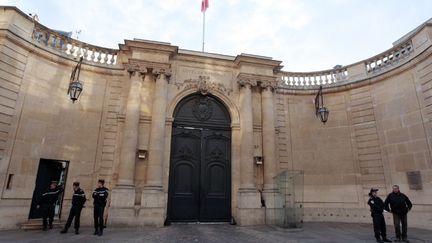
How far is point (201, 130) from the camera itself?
9547 millimetres

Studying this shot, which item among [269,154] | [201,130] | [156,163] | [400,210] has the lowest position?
[400,210]

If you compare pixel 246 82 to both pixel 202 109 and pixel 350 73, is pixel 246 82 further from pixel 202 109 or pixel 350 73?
pixel 350 73

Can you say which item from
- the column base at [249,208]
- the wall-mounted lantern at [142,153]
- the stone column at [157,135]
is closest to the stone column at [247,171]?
the column base at [249,208]

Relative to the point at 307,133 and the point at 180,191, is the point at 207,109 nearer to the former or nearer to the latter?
the point at 180,191

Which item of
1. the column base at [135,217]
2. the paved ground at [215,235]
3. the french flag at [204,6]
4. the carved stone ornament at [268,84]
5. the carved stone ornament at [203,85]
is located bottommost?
the paved ground at [215,235]

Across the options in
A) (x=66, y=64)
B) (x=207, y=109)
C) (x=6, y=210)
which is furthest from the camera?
(x=207, y=109)

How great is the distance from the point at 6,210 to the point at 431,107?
11.7 metres

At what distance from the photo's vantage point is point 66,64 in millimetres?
8539

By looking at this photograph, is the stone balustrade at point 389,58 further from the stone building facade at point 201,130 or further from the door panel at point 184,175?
the door panel at point 184,175

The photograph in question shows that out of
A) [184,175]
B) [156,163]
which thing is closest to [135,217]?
[156,163]

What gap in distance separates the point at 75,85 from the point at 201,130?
4080 millimetres

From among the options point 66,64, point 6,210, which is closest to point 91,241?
point 6,210

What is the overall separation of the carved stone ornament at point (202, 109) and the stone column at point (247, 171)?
3.71 feet

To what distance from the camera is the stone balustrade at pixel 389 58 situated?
9.01 meters
